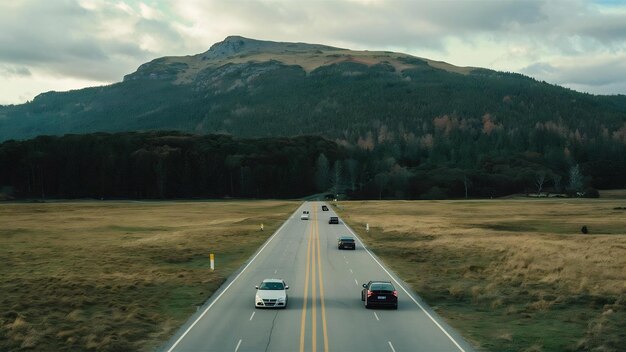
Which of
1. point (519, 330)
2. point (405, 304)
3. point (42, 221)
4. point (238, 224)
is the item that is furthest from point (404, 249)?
point (42, 221)

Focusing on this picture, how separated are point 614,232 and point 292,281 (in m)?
52.1

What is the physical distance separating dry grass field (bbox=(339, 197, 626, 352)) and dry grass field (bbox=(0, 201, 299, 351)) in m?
14.4

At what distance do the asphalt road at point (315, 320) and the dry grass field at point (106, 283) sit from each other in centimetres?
169

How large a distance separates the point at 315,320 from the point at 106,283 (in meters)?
17.2

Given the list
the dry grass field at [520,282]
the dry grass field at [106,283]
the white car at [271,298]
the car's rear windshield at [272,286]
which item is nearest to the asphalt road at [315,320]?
the white car at [271,298]

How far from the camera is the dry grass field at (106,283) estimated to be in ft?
84.0

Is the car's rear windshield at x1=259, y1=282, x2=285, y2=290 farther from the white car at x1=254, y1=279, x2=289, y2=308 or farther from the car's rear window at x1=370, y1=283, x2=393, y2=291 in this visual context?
the car's rear window at x1=370, y1=283, x2=393, y2=291

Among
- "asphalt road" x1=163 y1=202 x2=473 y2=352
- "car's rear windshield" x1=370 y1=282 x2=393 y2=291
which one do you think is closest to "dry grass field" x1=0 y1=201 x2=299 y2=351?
"asphalt road" x1=163 y1=202 x2=473 y2=352

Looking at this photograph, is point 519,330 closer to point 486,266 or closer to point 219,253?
point 486,266

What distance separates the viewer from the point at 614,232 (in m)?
73.0

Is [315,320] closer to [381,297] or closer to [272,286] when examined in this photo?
[381,297]

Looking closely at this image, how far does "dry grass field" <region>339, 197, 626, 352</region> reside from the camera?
26.2 m

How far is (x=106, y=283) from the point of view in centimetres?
3800

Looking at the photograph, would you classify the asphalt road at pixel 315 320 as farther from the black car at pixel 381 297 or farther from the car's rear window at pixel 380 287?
the car's rear window at pixel 380 287
